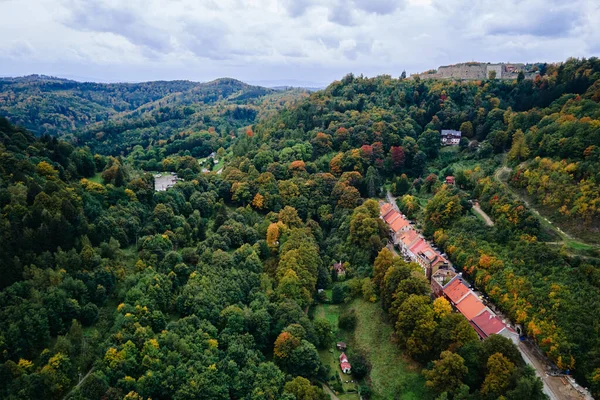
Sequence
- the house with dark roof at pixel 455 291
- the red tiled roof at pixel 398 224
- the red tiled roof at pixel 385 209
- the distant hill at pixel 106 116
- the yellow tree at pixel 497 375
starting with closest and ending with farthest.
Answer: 1. the yellow tree at pixel 497 375
2. the house with dark roof at pixel 455 291
3. the red tiled roof at pixel 398 224
4. the red tiled roof at pixel 385 209
5. the distant hill at pixel 106 116

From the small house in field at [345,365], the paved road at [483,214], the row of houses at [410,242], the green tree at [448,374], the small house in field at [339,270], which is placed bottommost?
the small house in field at [345,365]

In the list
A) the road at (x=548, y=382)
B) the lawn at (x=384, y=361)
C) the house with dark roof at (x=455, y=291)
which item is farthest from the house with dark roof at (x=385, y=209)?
the road at (x=548, y=382)

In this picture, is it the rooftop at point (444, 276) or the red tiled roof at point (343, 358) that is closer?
the red tiled roof at point (343, 358)

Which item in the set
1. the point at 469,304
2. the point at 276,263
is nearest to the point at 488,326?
the point at 469,304

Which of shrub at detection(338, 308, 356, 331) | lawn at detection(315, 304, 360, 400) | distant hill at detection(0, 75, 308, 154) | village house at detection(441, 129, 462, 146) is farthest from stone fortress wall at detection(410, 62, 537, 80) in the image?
shrub at detection(338, 308, 356, 331)

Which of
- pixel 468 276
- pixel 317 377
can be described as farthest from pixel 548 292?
pixel 317 377

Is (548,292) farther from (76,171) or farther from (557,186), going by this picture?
(76,171)

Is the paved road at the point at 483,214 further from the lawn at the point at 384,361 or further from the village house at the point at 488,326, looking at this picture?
the lawn at the point at 384,361
